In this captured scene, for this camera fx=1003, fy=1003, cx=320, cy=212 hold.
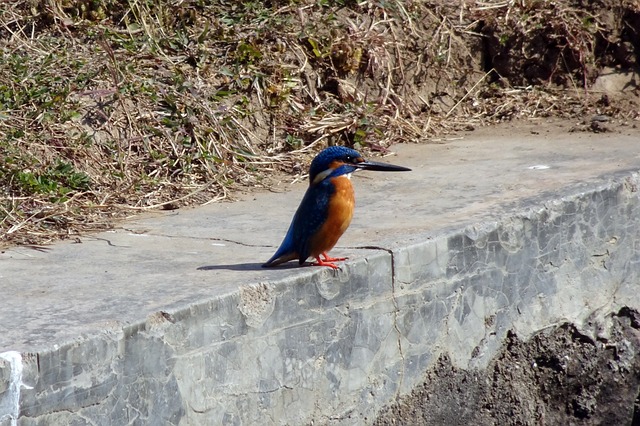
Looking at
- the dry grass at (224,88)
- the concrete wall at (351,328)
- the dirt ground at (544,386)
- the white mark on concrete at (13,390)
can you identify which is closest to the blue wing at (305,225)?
the concrete wall at (351,328)

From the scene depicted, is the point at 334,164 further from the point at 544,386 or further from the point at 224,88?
the point at 224,88

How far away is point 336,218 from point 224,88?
2.48m

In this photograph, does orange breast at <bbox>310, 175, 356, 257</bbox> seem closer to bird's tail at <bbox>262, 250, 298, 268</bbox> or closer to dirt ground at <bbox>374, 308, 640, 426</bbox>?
bird's tail at <bbox>262, 250, 298, 268</bbox>

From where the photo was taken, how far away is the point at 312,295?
3.42 m

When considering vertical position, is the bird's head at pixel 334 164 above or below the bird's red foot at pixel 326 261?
above

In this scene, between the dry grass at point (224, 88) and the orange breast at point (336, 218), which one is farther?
the dry grass at point (224, 88)

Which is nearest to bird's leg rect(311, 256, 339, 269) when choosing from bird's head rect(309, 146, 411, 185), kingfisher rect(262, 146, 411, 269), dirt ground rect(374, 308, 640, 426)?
kingfisher rect(262, 146, 411, 269)

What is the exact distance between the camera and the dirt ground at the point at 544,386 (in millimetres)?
3986

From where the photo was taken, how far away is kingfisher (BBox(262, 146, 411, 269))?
346 centimetres

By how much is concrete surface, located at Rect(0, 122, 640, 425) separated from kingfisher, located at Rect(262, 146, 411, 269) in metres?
0.08

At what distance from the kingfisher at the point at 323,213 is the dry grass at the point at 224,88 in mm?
1194

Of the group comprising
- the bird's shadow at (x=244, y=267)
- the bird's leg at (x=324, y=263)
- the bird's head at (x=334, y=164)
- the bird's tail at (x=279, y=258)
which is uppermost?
the bird's head at (x=334, y=164)

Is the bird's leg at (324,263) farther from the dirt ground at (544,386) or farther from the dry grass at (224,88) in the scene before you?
the dry grass at (224,88)

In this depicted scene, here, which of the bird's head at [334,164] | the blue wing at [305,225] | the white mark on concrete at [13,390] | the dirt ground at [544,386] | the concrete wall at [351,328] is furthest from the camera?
the dirt ground at [544,386]
